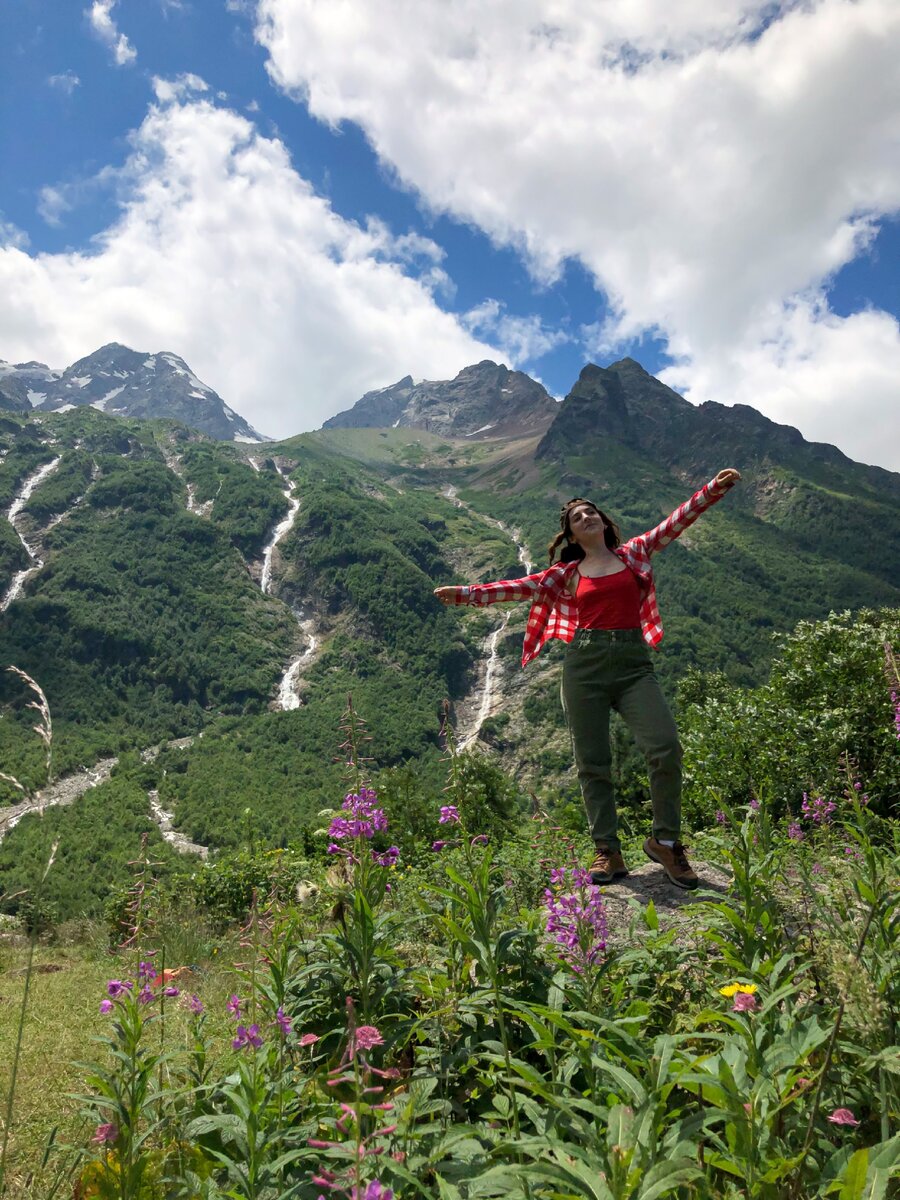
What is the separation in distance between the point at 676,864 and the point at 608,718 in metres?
1.17

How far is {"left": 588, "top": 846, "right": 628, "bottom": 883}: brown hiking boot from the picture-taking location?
459 centimetres

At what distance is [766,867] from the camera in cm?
272

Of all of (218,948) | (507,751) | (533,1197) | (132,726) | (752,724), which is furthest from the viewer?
(132,726)

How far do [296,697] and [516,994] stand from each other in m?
153

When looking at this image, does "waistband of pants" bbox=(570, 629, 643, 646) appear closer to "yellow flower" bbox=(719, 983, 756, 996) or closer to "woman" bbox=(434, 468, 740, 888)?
"woman" bbox=(434, 468, 740, 888)

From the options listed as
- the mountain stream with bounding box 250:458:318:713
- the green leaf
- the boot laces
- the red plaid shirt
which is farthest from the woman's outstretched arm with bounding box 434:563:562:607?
the mountain stream with bounding box 250:458:318:713

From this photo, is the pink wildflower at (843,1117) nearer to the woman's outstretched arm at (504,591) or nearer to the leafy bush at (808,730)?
the woman's outstretched arm at (504,591)

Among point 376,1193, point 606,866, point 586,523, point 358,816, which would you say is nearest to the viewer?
point 376,1193

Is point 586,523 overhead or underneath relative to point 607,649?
overhead

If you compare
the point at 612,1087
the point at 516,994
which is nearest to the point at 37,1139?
the point at 516,994

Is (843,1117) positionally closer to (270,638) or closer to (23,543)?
(270,638)

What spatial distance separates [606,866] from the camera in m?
4.71

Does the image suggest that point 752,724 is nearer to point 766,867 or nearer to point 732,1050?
point 766,867

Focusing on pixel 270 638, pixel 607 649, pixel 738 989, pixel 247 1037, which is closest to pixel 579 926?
pixel 738 989
